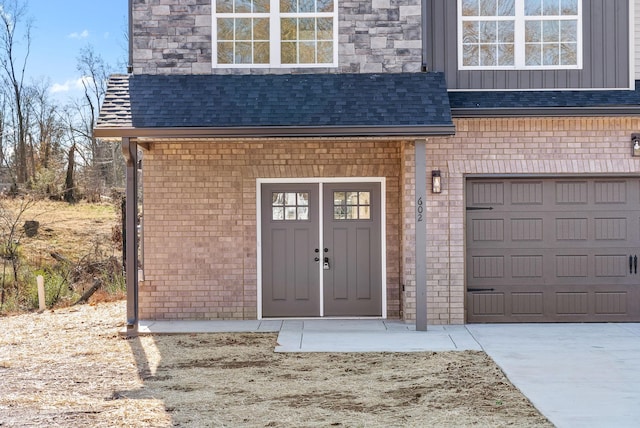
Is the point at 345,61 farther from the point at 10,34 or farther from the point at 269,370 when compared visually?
the point at 10,34

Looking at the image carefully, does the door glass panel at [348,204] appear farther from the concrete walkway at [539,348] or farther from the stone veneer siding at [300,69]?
the stone veneer siding at [300,69]

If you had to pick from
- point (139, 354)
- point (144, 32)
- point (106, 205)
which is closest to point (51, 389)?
point (139, 354)

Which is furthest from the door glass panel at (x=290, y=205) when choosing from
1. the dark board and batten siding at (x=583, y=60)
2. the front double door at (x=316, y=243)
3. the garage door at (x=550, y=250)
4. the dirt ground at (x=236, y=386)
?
the dark board and batten siding at (x=583, y=60)

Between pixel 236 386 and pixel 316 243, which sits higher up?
pixel 316 243

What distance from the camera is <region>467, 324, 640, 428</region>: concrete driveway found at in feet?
21.4

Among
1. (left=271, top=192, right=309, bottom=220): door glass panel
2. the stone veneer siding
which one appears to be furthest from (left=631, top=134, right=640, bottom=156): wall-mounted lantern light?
(left=271, top=192, right=309, bottom=220): door glass panel

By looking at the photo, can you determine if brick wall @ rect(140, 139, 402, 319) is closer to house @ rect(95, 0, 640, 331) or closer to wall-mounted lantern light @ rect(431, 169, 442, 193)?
house @ rect(95, 0, 640, 331)

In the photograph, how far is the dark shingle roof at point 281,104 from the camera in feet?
33.1

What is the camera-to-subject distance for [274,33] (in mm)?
11336

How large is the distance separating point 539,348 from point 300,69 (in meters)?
5.27

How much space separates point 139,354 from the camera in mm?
9312

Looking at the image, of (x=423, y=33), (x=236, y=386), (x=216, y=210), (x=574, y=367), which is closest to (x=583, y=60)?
(x=423, y=33)

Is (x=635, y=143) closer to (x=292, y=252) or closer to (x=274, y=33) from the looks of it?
(x=292, y=252)

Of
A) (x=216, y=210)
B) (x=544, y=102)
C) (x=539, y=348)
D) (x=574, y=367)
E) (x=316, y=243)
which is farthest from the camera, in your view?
(x=316, y=243)
